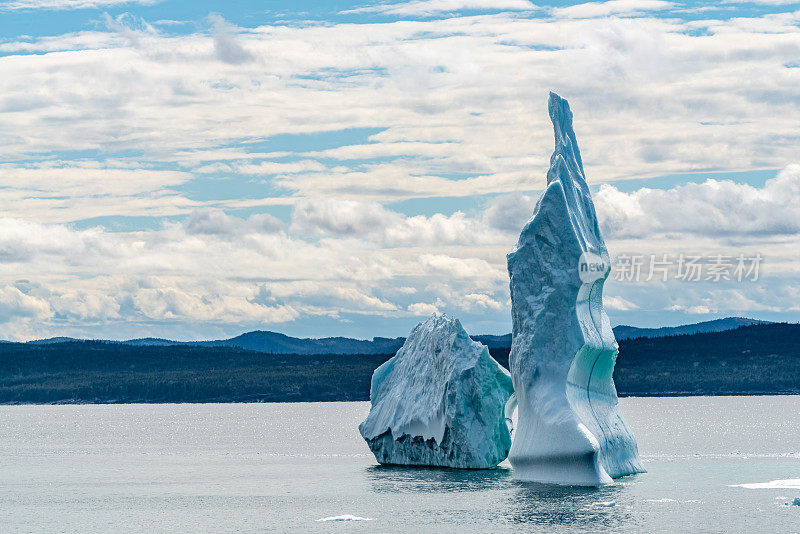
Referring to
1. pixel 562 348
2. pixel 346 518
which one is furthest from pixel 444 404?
pixel 346 518

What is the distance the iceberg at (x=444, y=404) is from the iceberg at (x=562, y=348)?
13.1 feet

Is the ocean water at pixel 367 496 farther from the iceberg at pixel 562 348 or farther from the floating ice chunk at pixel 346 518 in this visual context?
the iceberg at pixel 562 348

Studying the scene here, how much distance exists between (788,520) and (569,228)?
48.2ft

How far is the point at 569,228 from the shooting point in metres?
47.4

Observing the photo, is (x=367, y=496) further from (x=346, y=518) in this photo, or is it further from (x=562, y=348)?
(x=562, y=348)

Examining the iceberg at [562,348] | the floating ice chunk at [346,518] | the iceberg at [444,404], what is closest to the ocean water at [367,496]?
the floating ice chunk at [346,518]

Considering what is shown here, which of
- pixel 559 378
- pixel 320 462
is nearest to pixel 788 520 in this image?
pixel 559 378

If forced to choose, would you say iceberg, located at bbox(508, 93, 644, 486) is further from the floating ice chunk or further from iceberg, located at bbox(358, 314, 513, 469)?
the floating ice chunk

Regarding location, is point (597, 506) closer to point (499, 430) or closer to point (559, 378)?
point (559, 378)

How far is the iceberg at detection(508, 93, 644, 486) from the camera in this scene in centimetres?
4550

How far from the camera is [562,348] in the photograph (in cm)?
4631

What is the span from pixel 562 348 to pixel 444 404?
8154 millimetres

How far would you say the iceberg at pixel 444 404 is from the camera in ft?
171

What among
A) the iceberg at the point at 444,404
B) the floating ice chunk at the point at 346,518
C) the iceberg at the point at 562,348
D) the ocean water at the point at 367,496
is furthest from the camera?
the iceberg at the point at 444,404
